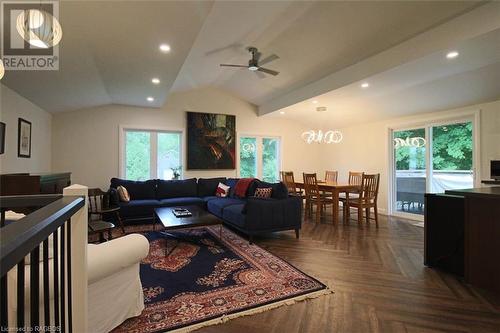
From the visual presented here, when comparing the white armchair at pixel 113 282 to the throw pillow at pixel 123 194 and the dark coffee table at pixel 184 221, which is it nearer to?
the dark coffee table at pixel 184 221

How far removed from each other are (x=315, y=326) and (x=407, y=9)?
321 centimetres

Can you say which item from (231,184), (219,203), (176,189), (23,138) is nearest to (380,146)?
(231,184)

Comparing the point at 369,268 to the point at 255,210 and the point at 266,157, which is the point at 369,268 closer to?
the point at 255,210

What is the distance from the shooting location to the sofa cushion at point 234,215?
382 cm

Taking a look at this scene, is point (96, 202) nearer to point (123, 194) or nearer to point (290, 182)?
point (123, 194)

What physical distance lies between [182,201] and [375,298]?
3813mm

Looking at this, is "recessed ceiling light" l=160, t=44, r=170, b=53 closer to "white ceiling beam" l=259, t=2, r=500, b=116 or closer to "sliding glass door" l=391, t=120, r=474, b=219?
"white ceiling beam" l=259, t=2, r=500, b=116

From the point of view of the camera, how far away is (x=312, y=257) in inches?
127

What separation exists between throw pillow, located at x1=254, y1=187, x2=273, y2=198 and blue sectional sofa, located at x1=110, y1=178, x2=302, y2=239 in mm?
147

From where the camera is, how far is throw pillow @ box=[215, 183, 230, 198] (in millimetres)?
5555

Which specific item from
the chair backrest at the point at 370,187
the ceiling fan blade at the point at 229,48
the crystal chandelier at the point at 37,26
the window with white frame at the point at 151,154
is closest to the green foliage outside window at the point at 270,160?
the window with white frame at the point at 151,154

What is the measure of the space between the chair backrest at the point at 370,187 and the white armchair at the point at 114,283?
4148 millimetres

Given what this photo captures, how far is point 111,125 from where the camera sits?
→ 18.3ft

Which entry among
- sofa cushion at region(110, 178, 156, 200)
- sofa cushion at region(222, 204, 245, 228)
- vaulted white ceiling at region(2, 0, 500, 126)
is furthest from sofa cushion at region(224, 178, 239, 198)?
vaulted white ceiling at region(2, 0, 500, 126)
